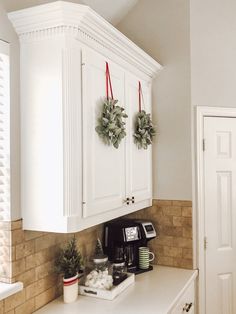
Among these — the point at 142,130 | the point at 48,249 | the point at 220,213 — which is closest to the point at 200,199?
the point at 220,213

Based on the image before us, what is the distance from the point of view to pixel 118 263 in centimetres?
221

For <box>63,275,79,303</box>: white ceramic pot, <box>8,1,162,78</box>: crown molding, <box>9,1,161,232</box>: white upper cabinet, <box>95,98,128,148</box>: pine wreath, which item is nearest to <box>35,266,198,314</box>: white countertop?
<box>63,275,79,303</box>: white ceramic pot

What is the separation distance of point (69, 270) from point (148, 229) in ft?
2.49

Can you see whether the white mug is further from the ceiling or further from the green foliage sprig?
the ceiling

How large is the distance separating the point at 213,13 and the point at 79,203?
1.86 m

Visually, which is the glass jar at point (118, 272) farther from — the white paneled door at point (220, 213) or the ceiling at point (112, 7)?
the ceiling at point (112, 7)

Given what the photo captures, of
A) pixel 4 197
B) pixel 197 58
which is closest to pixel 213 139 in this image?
pixel 197 58

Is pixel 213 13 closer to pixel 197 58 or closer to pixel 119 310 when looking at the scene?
pixel 197 58

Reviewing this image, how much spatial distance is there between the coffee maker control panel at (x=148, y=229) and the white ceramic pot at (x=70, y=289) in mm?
708

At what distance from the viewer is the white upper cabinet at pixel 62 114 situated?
5.14 feet

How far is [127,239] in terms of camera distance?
2.30m

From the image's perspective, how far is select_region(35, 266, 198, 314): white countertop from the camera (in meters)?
1.77

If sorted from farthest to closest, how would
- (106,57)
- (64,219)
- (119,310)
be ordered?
(106,57) → (119,310) → (64,219)

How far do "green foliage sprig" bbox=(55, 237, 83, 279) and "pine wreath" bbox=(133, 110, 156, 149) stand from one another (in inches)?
31.4
